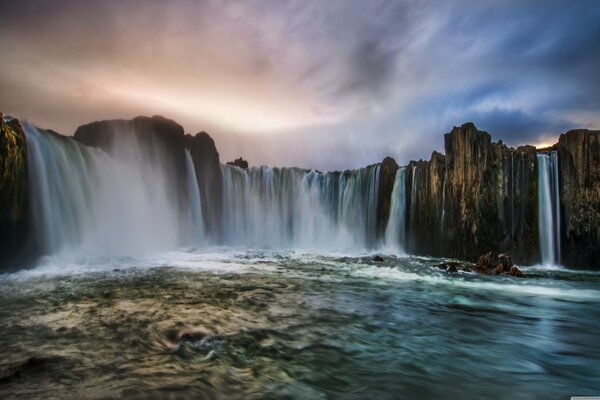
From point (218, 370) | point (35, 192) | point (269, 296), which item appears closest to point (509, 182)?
point (269, 296)

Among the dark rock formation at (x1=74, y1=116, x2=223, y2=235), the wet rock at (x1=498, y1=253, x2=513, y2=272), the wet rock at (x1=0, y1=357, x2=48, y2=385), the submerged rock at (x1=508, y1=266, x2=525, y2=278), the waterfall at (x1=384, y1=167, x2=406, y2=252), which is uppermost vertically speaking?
the dark rock formation at (x1=74, y1=116, x2=223, y2=235)

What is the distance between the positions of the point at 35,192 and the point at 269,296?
541 inches

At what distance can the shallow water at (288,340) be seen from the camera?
468 centimetres

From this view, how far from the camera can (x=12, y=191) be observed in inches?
593

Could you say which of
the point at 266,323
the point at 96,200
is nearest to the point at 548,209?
the point at 266,323

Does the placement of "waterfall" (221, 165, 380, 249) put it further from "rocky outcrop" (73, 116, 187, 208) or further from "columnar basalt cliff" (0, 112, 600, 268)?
"rocky outcrop" (73, 116, 187, 208)

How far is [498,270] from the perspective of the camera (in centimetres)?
1778

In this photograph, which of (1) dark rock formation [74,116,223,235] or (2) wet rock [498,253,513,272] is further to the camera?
(1) dark rock formation [74,116,223,235]

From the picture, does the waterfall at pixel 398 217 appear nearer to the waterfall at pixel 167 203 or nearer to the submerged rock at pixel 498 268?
the waterfall at pixel 167 203

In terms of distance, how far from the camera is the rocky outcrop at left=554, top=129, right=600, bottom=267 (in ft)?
69.4

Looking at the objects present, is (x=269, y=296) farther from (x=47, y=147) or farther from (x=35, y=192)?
(x=47, y=147)

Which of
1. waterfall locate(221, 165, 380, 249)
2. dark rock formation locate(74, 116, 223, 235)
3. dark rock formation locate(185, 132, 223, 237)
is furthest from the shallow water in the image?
dark rock formation locate(185, 132, 223, 237)

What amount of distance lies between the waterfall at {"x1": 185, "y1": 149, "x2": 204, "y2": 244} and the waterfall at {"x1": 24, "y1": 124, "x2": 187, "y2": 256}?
1.18m

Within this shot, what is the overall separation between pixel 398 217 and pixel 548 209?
11.4m
